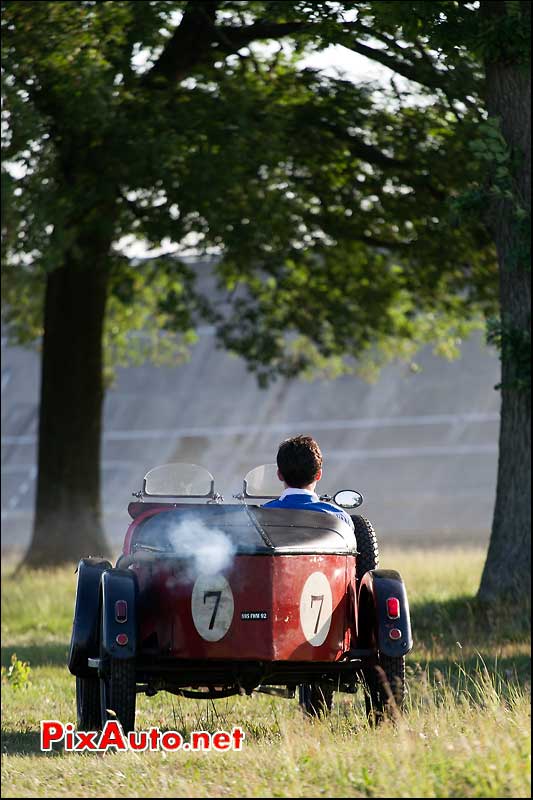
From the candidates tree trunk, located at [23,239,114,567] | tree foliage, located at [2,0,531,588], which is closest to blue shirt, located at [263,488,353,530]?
tree foliage, located at [2,0,531,588]

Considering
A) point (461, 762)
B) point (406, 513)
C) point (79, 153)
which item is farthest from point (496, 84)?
point (406, 513)

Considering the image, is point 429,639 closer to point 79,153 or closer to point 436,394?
point 79,153

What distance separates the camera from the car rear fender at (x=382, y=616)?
7.41 m

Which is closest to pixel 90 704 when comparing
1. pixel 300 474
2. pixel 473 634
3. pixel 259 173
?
pixel 300 474

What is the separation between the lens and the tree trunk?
74.7 ft

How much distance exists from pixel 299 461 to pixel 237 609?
1005mm

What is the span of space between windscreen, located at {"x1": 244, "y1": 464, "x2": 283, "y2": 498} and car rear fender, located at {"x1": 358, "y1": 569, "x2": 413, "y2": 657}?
0.71m

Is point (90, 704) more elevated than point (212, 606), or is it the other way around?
point (212, 606)

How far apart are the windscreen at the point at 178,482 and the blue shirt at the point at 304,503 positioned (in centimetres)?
57

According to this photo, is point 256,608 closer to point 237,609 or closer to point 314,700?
point 237,609

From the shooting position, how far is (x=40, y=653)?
14164 mm

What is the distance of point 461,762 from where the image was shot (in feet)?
17.8

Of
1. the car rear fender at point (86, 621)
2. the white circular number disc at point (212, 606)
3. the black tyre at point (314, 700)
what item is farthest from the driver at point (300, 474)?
the black tyre at point (314, 700)

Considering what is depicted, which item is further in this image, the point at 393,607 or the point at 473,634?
the point at 473,634
